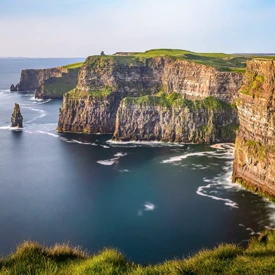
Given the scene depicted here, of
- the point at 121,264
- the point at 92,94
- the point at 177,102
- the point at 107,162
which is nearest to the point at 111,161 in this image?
the point at 107,162

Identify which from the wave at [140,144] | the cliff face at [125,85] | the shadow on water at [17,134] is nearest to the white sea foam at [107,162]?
Result: the wave at [140,144]

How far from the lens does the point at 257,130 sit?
7325 cm

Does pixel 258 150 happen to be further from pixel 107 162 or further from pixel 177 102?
pixel 177 102

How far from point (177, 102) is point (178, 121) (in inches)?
290

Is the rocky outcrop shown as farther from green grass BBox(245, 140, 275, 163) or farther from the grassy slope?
the grassy slope

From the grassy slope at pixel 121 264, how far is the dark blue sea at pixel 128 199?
21.1 meters

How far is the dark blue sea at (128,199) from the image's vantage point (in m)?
53.9

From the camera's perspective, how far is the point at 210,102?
120500 millimetres

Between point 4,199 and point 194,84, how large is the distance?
74.9 metres

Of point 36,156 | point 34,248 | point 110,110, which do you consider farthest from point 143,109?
point 34,248

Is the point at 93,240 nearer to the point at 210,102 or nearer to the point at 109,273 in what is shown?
the point at 109,273

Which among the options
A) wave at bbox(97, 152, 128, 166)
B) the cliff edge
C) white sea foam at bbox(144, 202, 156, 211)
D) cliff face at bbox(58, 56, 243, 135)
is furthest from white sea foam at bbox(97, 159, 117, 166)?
white sea foam at bbox(144, 202, 156, 211)

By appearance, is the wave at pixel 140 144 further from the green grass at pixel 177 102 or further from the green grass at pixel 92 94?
the green grass at pixel 92 94

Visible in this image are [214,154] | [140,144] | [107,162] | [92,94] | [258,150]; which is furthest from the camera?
[92,94]
